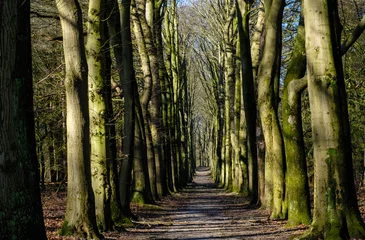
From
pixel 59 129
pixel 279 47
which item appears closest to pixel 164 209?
pixel 59 129

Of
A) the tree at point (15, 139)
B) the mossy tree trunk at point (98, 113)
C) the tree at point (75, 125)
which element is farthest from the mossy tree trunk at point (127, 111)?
the tree at point (15, 139)

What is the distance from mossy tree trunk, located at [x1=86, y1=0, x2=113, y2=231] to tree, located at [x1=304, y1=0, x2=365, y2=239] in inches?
204

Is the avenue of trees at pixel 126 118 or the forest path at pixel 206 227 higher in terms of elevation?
the avenue of trees at pixel 126 118

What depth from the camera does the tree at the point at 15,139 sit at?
7.95 metres

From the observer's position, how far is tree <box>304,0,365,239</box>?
930 cm

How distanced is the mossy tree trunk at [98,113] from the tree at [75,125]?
5.43 ft

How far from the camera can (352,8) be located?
1966 cm

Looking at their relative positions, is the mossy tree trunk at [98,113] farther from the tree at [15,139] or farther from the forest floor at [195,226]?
the tree at [15,139]

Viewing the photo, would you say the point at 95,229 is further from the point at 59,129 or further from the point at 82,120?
the point at 59,129

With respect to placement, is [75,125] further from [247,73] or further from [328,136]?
[247,73]

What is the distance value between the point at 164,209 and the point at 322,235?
1225 cm

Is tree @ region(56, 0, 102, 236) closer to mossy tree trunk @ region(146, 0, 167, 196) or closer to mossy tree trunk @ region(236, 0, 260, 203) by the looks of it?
mossy tree trunk @ region(236, 0, 260, 203)

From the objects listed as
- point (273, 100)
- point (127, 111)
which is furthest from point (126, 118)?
point (273, 100)

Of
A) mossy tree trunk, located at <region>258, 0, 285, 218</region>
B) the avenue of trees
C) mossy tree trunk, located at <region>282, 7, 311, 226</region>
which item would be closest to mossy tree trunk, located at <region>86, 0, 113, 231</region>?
the avenue of trees
